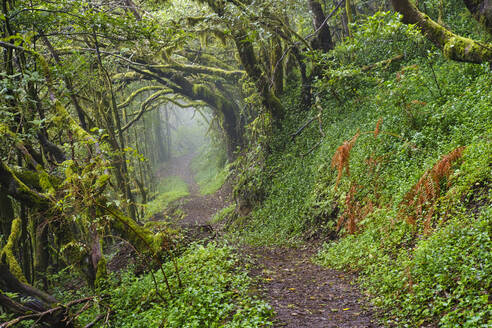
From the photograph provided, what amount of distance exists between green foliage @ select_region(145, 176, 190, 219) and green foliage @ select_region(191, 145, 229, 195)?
1463 mm

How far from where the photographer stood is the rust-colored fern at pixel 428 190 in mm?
5441

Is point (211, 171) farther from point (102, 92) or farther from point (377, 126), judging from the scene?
point (377, 126)

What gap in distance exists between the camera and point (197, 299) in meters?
4.98

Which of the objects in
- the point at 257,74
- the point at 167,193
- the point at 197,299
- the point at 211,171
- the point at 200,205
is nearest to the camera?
the point at 197,299

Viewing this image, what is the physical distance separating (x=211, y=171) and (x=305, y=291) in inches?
920

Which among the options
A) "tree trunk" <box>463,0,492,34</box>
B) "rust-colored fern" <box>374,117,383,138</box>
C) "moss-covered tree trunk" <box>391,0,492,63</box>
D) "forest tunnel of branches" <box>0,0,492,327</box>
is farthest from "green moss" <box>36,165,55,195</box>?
"tree trunk" <box>463,0,492,34</box>

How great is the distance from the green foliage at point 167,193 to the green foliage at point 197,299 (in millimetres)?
12504

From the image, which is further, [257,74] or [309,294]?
[257,74]

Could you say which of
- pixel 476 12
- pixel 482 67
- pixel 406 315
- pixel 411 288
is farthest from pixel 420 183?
pixel 476 12

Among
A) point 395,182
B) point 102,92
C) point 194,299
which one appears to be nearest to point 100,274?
point 194,299

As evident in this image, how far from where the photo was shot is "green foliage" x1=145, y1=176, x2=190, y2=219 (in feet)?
70.3

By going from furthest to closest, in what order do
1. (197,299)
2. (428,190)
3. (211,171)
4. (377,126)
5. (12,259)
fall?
(211,171)
(377,126)
(12,259)
(428,190)
(197,299)

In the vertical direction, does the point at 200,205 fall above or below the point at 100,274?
below

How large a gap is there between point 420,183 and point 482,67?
3.15 meters
